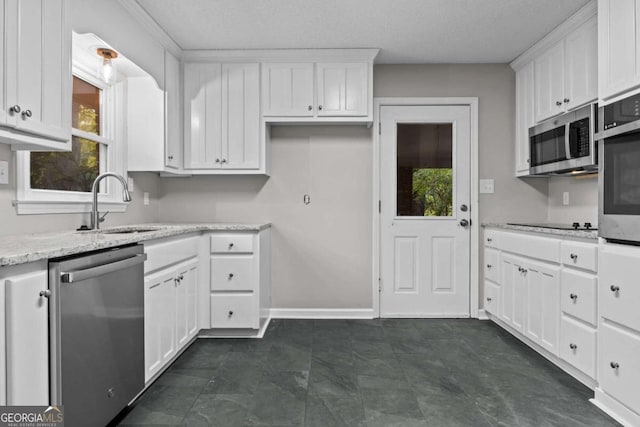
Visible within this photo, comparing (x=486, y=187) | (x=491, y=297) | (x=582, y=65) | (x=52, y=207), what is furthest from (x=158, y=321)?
(x=582, y=65)

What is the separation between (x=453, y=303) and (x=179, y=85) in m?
3.20

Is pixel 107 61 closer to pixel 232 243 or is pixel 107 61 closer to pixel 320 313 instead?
pixel 232 243

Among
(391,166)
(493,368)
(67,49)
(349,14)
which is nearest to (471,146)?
(391,166)

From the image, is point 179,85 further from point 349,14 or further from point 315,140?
point 349,14

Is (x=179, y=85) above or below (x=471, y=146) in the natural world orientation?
above

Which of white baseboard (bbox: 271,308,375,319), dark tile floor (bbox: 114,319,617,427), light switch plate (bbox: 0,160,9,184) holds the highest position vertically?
light switch plate (bbox: 0,160,9,184)

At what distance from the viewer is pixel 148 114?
2941 mm

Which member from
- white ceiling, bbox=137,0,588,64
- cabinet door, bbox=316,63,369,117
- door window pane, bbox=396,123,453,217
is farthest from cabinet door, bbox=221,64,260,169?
door window pane, bbox=396,123,453,217

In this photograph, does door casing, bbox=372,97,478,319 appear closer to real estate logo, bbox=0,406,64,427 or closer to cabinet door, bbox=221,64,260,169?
cabinet door, bbox=221,64,260,169

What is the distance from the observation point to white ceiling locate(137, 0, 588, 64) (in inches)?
98.5

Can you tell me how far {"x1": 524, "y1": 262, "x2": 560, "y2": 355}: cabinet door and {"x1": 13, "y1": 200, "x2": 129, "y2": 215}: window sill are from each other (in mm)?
3047

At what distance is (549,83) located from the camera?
2.94m

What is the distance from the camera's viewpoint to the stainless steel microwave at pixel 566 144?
249cm

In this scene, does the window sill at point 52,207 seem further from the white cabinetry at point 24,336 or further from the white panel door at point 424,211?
the white panel door at point 424,211
